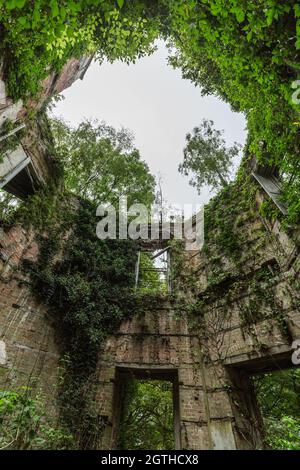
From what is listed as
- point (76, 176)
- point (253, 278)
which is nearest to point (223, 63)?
point (253, 278)

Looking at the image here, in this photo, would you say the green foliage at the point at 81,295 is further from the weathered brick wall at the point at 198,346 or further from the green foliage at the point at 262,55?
the green foliage at the point at 262,55

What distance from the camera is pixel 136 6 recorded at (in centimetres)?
681

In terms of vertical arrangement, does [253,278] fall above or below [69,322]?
above

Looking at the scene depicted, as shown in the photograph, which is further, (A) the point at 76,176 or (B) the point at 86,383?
(A) the point at 76,176

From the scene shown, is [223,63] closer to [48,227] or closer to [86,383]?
[48,227]

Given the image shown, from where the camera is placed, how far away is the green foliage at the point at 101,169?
12875mm

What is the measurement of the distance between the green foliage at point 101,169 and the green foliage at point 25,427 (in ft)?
30.7

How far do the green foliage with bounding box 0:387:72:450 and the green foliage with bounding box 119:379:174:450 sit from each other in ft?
7.78

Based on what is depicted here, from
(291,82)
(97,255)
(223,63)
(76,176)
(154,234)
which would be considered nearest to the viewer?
(291,82)

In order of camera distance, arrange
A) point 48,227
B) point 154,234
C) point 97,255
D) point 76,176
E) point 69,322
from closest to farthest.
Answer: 1. point 69,322
2. point 48,227
3. point 97,255
4. point 154,234
5. point 76,176

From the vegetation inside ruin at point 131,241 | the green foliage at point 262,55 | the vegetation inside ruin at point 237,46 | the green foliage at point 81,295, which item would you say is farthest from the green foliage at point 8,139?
the green foliage at point 262,55

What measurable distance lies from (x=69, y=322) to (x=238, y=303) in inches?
175

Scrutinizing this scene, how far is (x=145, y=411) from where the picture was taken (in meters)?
8.43

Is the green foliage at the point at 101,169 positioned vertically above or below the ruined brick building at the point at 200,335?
above
